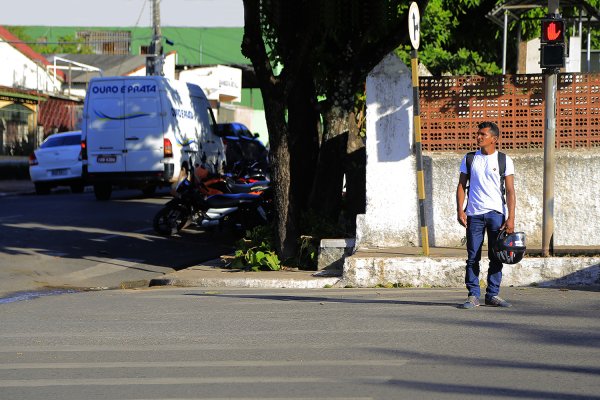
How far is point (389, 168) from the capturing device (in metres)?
13.9

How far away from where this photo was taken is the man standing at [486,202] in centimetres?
1030

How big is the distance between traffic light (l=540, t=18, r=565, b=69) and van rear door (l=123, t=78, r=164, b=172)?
14379 millimetres

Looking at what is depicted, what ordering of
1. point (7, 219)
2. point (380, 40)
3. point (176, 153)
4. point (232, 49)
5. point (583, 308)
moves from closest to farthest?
point (583, 308) < point (380, 40) < point (7, 219) < point (176, 153) < point (232, 49)

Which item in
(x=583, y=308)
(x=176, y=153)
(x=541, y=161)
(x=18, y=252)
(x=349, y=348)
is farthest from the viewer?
(x=176, y=153)

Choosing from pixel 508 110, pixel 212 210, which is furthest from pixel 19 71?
pixel 508 110

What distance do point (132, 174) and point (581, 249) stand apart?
15.1 metres

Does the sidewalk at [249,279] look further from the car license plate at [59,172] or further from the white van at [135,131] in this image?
the car license plate at [59,172]

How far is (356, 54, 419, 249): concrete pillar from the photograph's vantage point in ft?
45.5

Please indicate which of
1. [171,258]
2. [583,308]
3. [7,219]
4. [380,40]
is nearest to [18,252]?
[171,258]

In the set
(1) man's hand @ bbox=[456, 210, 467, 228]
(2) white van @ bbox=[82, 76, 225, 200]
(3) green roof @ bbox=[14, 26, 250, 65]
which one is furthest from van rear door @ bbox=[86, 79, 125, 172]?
(3) green roof @ bbox=[14, 26, 250, 65]

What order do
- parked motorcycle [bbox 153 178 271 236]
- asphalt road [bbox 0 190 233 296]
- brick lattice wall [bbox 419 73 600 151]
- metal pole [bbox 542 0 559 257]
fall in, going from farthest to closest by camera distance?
parked motorcycle [bbox 153 178 271 236]
asphalt road [bbox 0 190 233 296]
brick lattice wall [bbox 419 73 600 151]
metal pole [bbox 542 0 559 257]

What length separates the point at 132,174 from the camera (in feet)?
85.1

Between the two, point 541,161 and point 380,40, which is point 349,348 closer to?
point 541,161

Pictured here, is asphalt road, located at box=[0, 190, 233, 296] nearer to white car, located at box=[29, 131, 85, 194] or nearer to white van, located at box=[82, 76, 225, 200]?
white van, located at box=[82, 76, 225, 200]
